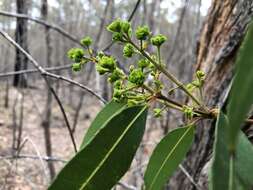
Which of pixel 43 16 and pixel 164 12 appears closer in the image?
pixel 43 16

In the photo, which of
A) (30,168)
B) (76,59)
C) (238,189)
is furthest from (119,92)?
(30,168)

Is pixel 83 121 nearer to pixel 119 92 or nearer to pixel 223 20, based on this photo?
pixel 223 20

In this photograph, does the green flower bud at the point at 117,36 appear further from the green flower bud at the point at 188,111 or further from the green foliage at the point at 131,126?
the green flower bud at the point at 188,111

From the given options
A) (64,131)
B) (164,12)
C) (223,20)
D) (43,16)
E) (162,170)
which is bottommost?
(64,131)

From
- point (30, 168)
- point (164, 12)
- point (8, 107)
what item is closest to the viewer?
point (30, 168)

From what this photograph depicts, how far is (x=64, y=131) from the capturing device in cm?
919

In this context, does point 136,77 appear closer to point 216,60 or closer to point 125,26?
point 125,26

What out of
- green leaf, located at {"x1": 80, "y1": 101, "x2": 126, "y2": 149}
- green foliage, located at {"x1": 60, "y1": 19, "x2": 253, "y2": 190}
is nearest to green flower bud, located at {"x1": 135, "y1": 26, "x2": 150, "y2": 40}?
green foliage, located at {"x1": 60, "y1": 19, "x2": 253, "y2": 190}

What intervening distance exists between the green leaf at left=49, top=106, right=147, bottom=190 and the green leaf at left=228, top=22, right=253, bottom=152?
36 cm

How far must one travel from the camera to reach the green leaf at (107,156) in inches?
29.8

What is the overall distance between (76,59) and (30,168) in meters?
5.03

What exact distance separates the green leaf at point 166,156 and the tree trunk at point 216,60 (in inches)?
17.9

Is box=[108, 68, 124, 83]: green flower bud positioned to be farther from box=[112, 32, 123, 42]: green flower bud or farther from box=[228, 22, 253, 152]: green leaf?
box=[228, 22, 253, 152]: green leaf

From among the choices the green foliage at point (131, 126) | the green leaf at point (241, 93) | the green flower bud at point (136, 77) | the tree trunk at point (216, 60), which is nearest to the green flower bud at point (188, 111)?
the green foliage at point (131, 126)
